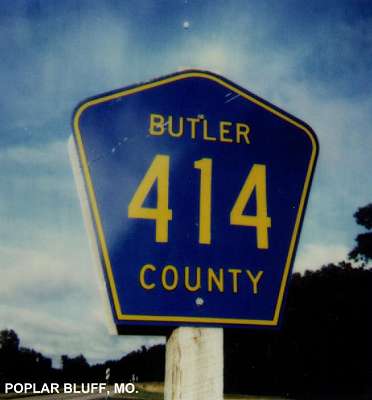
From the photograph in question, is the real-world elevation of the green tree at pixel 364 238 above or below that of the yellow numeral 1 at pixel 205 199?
above

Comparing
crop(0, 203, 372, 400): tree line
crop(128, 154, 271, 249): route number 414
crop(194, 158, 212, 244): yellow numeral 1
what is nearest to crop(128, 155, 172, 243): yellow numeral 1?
crop(128, 154, 271, 249): route number 414

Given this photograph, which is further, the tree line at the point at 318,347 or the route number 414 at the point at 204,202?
the tree line at the point at 318,347

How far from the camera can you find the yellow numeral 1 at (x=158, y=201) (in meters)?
1.44

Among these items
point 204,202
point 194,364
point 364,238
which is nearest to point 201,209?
point 204,202

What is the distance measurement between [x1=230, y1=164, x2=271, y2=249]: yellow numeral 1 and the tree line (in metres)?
28.3

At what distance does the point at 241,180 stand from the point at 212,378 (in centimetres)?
61

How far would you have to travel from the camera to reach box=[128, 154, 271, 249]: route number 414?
1.45m

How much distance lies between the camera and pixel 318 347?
33.3m

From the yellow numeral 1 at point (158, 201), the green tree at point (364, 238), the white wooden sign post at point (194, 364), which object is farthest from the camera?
the green tree at point (364, 238)

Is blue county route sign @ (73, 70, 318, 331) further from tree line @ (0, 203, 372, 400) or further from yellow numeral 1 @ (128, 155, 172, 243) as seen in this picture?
tree line @ (0, 203, 372, 400)

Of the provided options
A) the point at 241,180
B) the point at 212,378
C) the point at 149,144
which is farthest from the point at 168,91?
the point at 212,378

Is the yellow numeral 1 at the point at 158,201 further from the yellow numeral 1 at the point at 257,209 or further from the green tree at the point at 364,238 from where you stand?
the green tree at the point at 364,238

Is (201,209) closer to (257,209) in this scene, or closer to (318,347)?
(257,209)

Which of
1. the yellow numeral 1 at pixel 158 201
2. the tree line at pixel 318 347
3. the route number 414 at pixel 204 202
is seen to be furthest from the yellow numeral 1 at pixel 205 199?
the tree line at pixel 318 347
